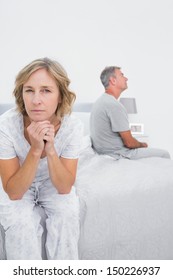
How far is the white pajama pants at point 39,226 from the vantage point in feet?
3.27

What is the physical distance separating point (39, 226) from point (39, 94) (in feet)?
1.37

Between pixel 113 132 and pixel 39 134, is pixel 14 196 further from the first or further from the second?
pixel 113 132

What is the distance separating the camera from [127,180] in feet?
4.65

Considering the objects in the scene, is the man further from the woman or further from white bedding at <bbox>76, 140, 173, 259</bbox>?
the woman

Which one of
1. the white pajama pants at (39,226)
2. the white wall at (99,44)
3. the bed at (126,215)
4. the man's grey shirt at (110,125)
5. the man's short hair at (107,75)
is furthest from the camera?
the white wall at (99,44)

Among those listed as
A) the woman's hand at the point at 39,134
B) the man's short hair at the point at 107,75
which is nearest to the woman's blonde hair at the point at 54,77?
the woman's hand at the point at 39,134

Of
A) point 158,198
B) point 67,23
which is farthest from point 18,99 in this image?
point 67,23

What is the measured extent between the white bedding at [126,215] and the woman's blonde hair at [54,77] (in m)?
0.34

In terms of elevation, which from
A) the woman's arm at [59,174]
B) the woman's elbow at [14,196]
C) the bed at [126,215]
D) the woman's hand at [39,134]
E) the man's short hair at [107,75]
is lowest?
the bed at [126,215]

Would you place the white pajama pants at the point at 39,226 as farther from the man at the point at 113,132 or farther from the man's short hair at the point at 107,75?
the man's short hair at the point at 107,75

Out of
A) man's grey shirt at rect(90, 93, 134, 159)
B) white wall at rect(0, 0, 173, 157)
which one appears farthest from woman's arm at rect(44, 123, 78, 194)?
white wall at rect(0, 0, 173, 157)

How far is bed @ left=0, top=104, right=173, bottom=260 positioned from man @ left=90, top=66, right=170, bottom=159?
0.47 meters

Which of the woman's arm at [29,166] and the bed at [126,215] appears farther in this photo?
the bed at [126,215]

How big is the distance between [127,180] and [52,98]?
535 mm
